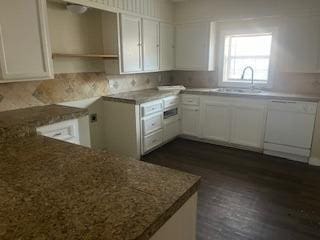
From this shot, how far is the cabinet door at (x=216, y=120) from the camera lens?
3.92m

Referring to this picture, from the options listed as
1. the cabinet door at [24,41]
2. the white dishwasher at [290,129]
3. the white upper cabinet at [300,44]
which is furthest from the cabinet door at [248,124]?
the cabinet door at [24,41]

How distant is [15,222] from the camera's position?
75cm

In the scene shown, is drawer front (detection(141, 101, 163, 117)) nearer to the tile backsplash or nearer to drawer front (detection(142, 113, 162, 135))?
drawer front (detection(142, 113, 162, 135))

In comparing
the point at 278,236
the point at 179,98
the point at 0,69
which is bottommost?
the point at 278,236

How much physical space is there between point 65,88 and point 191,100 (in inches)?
82.7

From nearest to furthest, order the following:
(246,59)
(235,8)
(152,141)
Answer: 1. (152,141)
2. (235,8)
3. (246,59)

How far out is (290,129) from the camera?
3414mm

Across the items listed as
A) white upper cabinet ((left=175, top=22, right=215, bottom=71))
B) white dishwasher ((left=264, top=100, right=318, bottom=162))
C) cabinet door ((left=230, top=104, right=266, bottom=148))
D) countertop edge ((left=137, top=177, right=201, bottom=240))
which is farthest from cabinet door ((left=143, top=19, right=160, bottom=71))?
countertop edge ((left=137, top=177, right=201, bottom=240))

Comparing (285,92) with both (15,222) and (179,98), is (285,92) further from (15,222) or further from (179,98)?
(15,222)

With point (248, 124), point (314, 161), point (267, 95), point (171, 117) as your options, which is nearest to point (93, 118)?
point (171, 117)

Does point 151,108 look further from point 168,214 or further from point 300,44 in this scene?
point 168,214

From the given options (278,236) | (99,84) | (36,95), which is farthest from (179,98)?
(278,236)

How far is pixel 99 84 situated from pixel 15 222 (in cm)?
285

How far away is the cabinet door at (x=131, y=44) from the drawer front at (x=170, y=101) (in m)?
0.66
